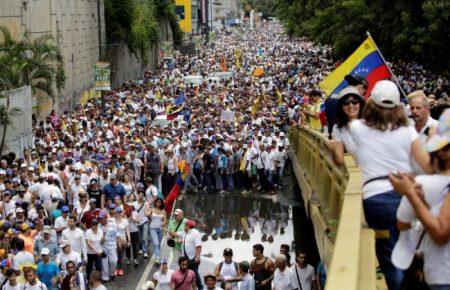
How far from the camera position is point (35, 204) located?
15.3 m

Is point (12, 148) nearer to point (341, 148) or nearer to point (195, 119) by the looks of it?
point (195, 119)

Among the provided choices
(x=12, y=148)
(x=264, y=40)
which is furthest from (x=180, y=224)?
(x=264, y=40)

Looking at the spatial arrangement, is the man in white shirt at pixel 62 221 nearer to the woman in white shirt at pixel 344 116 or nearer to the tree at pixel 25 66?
the woman in white shirt at pixel 344 116

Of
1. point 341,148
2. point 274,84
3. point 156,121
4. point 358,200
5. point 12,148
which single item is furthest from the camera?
point 274,84

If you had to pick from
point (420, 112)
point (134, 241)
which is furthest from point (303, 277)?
point (134, 241)

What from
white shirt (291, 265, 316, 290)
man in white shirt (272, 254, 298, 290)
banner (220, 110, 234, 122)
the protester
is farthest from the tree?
white shirt (291, 265, 316, 290)

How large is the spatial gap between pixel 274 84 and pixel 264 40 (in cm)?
7825

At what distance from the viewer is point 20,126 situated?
2477cm

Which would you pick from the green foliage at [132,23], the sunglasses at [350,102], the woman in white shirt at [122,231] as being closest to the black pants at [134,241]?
the woman in white shirt at [122,231]

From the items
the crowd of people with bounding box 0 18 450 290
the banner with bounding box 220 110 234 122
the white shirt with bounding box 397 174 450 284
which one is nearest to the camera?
the white shirt with bounding box 397 174 450 284

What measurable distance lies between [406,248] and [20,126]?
68.5 ft

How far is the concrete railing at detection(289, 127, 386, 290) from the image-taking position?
15.0 ft

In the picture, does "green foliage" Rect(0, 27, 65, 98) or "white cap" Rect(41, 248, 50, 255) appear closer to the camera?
"white cap" Rect(41, 248, 50, 255)

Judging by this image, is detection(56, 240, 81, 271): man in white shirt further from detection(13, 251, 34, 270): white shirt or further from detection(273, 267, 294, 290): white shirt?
detection(273, 267, 294, 290): white shirt
